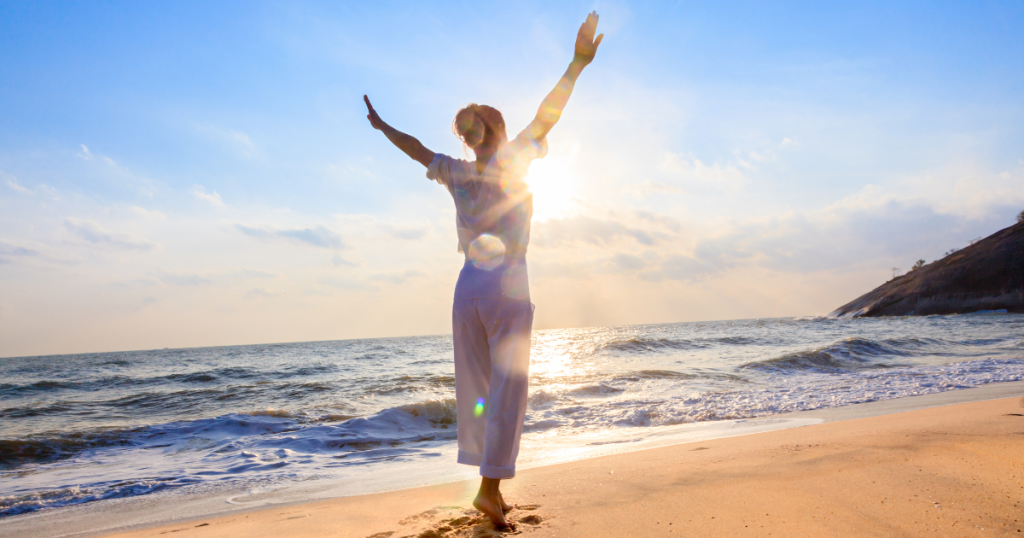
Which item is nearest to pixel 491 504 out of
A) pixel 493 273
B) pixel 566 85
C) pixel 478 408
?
pixel 478 408

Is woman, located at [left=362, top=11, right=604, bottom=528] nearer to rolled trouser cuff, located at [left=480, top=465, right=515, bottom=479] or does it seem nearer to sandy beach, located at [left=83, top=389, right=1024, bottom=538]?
rolled trouser cuff, located at [left=480, top=465, right=515, bottom=479]

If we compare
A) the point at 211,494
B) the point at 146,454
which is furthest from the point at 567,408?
the point at 146,454

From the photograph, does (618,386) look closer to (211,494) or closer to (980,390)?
(980,390)

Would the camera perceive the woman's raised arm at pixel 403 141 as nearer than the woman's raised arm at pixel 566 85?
No

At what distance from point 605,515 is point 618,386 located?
25.2 feet

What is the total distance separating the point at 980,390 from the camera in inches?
266

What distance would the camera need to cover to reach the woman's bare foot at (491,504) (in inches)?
76.9

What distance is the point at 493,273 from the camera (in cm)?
201

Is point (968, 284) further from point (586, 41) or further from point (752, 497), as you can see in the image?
point (586, 41)

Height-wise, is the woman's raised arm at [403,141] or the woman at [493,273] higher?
the woman's raised arm at [403,141]

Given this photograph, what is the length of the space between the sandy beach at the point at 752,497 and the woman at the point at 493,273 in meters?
0.35

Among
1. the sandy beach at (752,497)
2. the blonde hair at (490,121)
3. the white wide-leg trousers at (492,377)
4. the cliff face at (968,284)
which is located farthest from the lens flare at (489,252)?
the cliff face at (968,284)

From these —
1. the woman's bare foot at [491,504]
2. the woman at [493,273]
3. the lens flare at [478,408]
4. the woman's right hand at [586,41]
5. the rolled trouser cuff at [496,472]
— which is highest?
the woman's right hand at [586,41]

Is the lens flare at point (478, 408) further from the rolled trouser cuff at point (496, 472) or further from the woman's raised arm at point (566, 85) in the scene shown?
Result: the woman's raised arm at point (566, 85)
